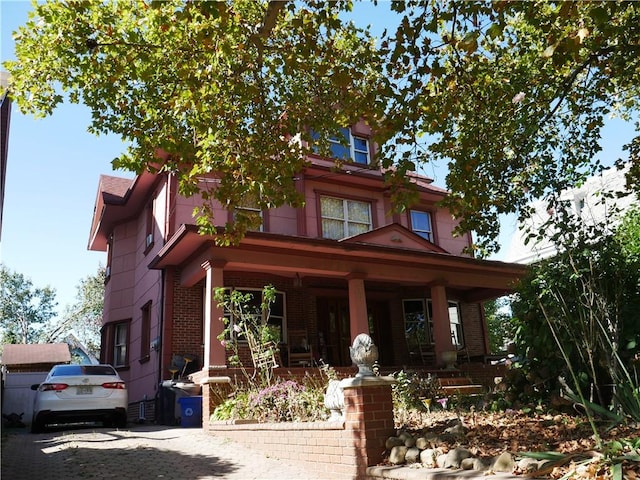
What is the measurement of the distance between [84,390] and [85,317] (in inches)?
1405

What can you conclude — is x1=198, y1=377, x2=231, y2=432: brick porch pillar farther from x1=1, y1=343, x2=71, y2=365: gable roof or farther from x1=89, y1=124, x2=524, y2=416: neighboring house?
x1=1, y1=343, x2=71, y2=365: gable roof

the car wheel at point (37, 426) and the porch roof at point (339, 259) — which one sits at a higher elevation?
the porch roof at point (339, 259)

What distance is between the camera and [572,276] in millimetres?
6070

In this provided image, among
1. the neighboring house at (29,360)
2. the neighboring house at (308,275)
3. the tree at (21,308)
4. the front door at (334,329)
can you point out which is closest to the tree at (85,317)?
the tree at (21,308)

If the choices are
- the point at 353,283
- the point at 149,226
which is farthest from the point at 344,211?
the point at 149,226

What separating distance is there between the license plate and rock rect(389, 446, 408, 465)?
7396 mm

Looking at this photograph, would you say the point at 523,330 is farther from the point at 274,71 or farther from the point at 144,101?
the point at 144,101

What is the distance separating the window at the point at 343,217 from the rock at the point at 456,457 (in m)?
11.4

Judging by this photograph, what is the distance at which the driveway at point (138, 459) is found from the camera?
6273mm

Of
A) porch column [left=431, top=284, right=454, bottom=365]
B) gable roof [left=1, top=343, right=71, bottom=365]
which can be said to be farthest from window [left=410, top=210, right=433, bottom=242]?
gable roof [left=1, top=343, right=71, bottom=365]

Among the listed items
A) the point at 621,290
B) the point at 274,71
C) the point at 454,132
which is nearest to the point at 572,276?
the point at 621,290

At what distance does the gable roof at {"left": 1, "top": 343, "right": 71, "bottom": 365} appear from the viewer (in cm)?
2294

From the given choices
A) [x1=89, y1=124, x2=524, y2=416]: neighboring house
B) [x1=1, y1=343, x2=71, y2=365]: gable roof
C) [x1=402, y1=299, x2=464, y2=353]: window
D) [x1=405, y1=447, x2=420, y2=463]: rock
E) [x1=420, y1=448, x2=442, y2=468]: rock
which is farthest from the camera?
[x1=1, y1=343, x2=71, y2=365]: gable roof

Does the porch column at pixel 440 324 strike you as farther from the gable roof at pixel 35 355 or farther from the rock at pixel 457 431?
the gable roof at pixel 35 355
